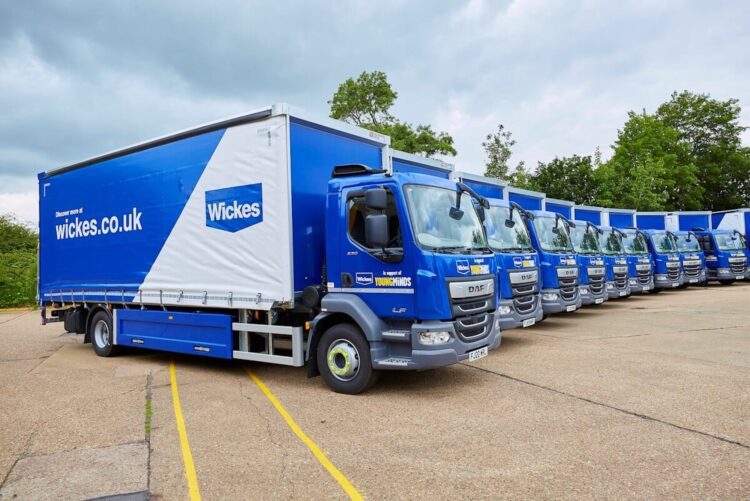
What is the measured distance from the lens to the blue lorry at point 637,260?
16.3 m

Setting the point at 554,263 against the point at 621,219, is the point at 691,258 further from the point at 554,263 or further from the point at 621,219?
the point at 554,263

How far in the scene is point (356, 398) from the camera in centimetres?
592

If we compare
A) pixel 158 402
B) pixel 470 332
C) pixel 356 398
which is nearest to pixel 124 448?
pixel 158 402

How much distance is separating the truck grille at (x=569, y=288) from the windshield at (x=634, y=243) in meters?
6.51

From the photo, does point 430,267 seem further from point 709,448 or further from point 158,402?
point 158,402

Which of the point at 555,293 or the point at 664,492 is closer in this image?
the point at 664,492

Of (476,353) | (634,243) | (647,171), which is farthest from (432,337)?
(647,171)

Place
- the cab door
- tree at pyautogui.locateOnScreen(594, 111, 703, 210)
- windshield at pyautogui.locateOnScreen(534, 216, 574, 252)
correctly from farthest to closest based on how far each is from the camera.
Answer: tree at pyautogui.locateOnScreen(594, 111, 703, 210), windshield at pyautogui.locateOnScreen(534, 216, 574, 252), the cab door

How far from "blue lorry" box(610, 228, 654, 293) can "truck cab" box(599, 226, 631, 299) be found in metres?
0.66

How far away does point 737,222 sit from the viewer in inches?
920

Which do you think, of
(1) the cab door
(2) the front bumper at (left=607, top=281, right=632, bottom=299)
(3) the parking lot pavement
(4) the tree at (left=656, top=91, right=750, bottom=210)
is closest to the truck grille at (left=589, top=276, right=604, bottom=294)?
(2) the front bumper at (left=607, top=281, right=632, bottom=299)

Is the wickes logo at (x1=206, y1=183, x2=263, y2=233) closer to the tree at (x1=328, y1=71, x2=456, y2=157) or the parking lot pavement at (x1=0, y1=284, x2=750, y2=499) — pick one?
the parking lot pavement at (x1=0, y1=284, x2=750, y2=499)

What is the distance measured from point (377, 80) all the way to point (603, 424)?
1186 inches

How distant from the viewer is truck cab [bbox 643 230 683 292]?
722 inches
